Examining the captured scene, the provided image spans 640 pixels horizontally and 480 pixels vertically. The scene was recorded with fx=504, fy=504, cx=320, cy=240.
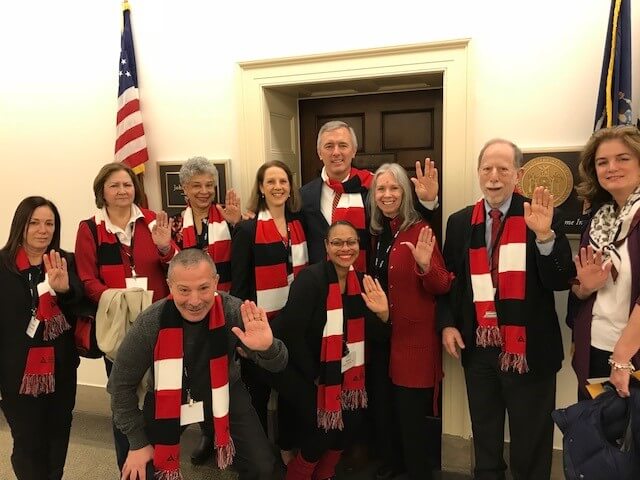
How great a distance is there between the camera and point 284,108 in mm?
3463

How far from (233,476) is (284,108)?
239 centimetres

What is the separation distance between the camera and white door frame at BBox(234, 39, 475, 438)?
282 centimetres

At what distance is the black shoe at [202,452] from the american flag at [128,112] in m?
1.84

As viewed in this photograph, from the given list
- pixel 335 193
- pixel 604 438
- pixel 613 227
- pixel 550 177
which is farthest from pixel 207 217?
pixel 604 438

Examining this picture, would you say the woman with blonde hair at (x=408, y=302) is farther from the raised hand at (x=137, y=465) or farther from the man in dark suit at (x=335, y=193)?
the raised hand at (x=137, y=465)

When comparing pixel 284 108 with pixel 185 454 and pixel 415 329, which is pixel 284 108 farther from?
pixel 185 454

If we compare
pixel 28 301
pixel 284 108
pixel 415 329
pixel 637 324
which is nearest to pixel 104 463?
pixel 28 301

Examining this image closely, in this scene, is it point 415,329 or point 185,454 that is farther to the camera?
point 185,454

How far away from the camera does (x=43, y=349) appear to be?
2518 millimetres

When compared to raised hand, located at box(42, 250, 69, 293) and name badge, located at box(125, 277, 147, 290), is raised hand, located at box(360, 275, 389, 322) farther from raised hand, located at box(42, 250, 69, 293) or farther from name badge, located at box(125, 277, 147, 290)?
raised hand, located at box(42, 250, 69, 293)

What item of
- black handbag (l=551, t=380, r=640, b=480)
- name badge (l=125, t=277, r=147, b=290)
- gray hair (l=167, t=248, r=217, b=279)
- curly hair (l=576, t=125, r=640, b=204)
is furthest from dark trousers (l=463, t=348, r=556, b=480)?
name badge (l=125, t=277, r=147, b=290)

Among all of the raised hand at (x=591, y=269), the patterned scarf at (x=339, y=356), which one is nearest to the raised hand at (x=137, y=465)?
the patterned scarf at (x=339, y=356)

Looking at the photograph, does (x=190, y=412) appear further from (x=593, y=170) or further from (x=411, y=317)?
(x=593, y=170)

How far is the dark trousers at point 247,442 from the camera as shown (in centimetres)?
237
